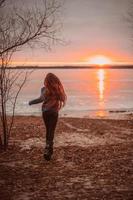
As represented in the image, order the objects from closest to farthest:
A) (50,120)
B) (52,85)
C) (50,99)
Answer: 1. (52,85)
2. (50,99)
3. (50,120)

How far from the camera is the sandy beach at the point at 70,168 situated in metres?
8.11

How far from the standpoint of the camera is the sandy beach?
811cm

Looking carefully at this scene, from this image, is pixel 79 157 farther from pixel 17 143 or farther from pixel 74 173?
pixel 17 143

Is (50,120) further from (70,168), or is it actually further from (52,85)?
(70,168)

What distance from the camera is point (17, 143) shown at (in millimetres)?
12953

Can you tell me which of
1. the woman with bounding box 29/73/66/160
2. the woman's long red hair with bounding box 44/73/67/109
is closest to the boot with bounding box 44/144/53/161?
the woman with bounding box 29/73/66/160

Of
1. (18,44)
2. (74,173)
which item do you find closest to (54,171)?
(74,173)

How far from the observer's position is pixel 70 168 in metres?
9.95

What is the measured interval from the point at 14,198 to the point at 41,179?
4.33 feet

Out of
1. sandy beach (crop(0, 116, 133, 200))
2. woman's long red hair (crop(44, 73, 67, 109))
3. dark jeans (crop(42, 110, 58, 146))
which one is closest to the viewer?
sandy beach (crop(0, 116, 133, 200))

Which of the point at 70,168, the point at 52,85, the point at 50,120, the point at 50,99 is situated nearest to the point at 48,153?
the point at 50,120

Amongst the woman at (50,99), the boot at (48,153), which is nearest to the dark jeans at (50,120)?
the woman at (50,99)

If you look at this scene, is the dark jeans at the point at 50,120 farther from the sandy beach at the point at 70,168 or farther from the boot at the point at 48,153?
the sandy beach at the point at 70,168

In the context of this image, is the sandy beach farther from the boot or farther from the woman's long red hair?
the woman's long red hair
